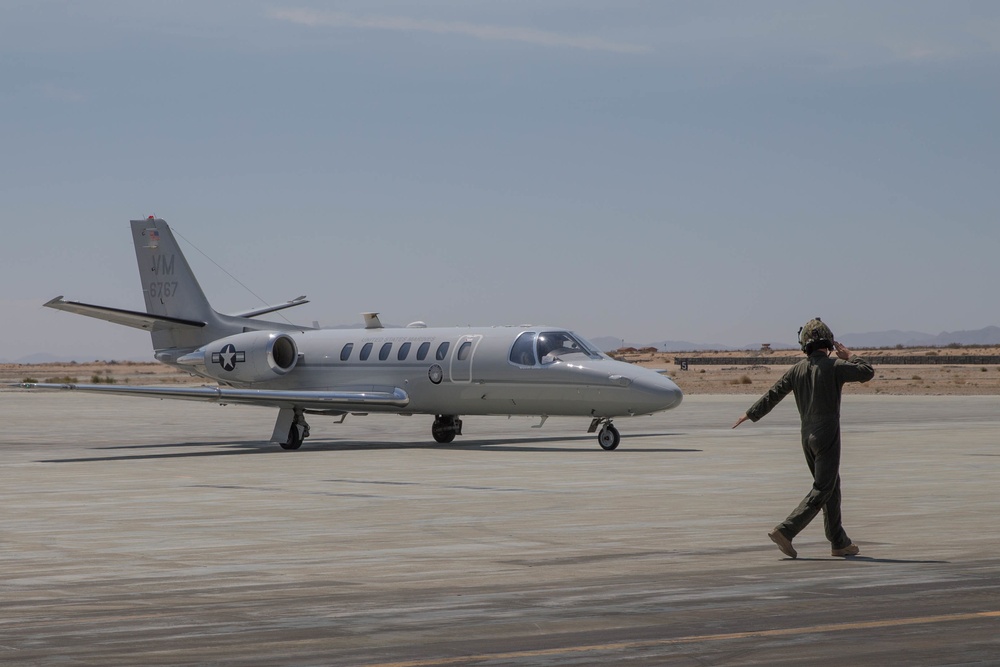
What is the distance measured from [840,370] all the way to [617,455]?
1359cm

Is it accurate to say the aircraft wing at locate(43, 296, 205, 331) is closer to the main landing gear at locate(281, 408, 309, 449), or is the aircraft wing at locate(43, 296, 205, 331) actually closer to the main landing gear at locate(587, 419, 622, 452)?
the main landing gear at locate(281, 408, 309, 449)

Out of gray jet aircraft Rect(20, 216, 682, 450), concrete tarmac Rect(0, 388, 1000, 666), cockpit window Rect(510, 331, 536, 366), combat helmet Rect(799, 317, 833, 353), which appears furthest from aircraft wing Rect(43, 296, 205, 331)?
combat helmet Rect(799, 317, 833, 353)

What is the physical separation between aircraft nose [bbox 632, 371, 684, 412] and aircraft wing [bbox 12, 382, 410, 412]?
6.19 meters

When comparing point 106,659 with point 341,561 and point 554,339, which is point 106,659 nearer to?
point 341,561

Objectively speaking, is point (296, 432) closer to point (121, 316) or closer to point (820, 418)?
point (121, 316)

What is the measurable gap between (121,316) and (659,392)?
547 inches

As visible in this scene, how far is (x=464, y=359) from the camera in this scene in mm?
28688

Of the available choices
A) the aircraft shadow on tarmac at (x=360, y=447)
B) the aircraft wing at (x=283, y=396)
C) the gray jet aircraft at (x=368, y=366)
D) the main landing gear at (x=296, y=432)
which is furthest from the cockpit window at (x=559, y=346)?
the main landing gear at (x=296, y=432)

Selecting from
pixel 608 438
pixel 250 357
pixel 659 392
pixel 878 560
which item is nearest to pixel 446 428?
pixel 608 438

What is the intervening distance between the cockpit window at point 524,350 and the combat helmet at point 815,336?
1588 cm

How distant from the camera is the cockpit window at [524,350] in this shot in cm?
2756

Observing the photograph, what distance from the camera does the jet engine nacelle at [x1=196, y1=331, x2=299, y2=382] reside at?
31953mm

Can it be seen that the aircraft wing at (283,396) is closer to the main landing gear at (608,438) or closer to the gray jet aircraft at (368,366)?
the gray jet aircraft at (368,366)

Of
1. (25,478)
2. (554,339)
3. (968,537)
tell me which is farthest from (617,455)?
(968,537)
